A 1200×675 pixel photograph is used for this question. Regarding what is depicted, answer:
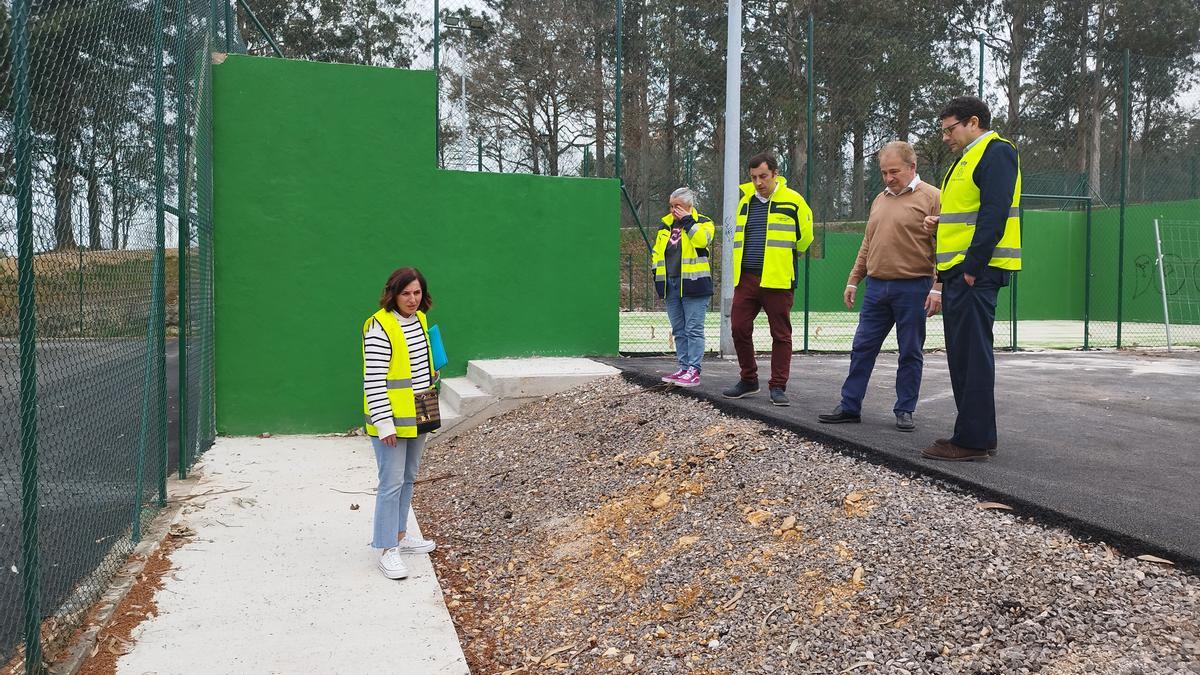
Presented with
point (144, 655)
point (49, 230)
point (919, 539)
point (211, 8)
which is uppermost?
point (211, 8)

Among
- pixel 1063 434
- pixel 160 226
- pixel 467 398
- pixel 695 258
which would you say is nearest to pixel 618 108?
pixel 695 258

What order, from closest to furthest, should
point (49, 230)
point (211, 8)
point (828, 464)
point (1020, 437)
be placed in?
point (49, 230) → point (828, 464) → point (1020, 437) → point (211, 8)

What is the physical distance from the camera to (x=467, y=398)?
25.0ft

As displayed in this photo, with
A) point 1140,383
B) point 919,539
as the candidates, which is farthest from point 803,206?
point 1140,383

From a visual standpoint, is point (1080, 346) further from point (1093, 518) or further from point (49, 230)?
point (49, 230)

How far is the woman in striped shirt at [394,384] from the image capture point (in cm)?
436

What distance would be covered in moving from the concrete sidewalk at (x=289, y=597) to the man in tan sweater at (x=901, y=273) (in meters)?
2.73

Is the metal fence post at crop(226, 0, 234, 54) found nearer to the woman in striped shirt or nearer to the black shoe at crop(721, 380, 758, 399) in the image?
the woman in striped shirt

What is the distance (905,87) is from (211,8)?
8119 millimetres

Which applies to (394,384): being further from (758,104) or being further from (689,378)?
(758,104)

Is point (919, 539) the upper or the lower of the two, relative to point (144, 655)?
upper

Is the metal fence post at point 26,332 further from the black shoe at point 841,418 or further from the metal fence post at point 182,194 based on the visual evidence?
the black shoe at point 841,418

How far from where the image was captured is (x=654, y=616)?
3633 mm

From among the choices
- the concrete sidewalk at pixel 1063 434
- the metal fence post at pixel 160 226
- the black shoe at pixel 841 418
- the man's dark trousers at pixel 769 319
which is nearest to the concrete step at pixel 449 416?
A: the concrete sidewalk at pixel 1063 434
